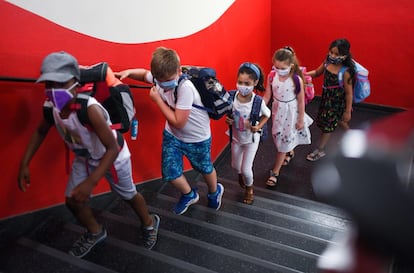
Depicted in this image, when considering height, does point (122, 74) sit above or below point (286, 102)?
above

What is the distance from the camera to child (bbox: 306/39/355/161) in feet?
12.8

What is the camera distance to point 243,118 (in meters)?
3.24

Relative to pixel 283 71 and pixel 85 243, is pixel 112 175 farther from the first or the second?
pixel 283 71

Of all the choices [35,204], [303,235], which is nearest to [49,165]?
[35,204]

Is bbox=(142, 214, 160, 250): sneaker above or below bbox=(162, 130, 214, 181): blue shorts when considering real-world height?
below

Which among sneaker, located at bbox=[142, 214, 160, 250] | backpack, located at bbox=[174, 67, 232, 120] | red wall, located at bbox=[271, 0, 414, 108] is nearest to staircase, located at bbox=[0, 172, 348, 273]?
sneaker, located at bbox=[142, 214, 160, 250]

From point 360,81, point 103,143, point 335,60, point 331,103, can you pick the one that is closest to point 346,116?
point 331,103

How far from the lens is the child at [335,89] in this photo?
3889 mm

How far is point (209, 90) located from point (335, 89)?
1729 millimetres

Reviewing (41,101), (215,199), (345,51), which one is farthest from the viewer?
(345,51)

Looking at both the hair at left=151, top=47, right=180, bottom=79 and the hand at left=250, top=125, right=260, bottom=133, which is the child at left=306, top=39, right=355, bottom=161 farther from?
the hair at left=151, top=47, right=180, bottom=79

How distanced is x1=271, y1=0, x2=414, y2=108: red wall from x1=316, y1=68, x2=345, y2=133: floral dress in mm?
1583

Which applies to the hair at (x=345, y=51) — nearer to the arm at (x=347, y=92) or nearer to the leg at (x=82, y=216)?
the arm at (x=347, y=92)

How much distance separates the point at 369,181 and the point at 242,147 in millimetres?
2747
